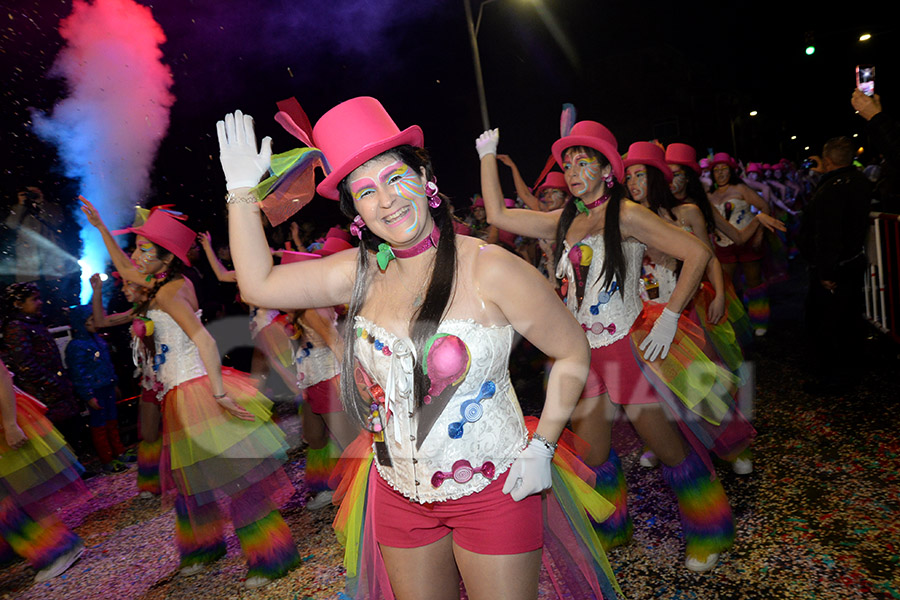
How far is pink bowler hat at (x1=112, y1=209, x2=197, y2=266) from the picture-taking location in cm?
408

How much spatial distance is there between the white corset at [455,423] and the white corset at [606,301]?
62.0 inches

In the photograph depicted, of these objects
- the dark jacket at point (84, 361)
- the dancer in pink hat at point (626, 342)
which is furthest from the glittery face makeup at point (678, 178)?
the dark jacket at point (84, 361)

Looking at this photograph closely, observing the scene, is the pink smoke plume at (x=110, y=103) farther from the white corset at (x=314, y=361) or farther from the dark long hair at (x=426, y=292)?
the dark long hair at (x=426, y=292)

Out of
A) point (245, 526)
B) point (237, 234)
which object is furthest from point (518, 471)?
point (245, 526)

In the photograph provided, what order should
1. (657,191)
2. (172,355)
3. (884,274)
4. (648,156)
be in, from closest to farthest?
1. (172,355)
2. (648,156)
3. (657,191)
4. (884,274)

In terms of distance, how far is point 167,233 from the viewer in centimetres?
414

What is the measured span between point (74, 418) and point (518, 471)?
7.06m

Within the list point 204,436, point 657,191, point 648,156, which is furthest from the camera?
point 657,191

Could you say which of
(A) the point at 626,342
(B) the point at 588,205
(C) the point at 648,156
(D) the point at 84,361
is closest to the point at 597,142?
(B) the point at 588,205

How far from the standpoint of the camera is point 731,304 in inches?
239

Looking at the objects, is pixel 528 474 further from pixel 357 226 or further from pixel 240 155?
pixel 240 155

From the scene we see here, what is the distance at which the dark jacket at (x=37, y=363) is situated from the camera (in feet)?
19.7

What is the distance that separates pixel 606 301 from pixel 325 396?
250cm

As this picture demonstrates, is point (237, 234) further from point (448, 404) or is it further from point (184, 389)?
point (184, 389)
